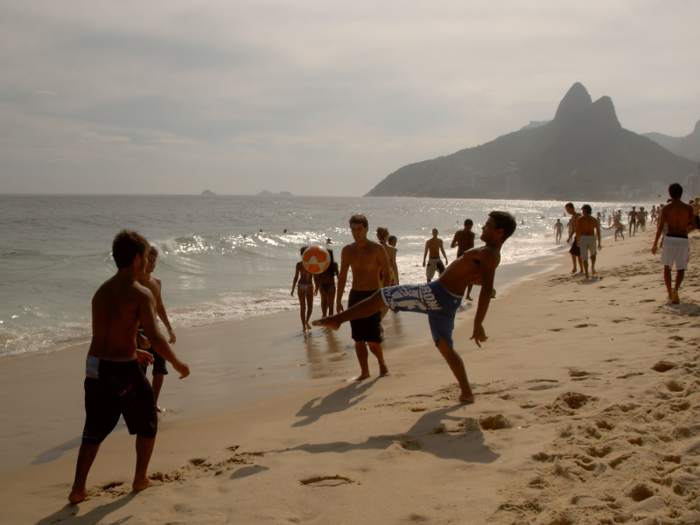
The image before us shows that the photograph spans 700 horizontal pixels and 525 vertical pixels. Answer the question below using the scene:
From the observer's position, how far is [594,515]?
2252 mm

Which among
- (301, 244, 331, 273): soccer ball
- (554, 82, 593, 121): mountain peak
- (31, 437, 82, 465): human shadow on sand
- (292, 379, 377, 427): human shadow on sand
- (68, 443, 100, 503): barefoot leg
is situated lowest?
(31, 437, 82, 465): human shadow on sand

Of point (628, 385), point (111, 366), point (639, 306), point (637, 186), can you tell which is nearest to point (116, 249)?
point (111, 366)

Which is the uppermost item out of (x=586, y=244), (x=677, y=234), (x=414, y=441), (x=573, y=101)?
(x=573, y=101)

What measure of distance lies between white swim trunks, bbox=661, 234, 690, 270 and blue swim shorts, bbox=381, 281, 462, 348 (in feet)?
16.2

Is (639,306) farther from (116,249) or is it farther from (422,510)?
(116,249)

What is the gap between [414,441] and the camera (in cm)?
333

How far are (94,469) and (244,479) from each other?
130cm

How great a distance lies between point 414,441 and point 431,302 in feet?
3.59

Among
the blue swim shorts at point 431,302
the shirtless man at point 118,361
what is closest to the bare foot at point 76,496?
the shirtless man at point 118,361

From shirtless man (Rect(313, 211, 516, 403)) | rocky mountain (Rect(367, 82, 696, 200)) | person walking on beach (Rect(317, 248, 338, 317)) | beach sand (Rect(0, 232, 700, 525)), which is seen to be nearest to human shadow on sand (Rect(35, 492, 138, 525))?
beach sand (Rect(0, 232, 700, 525))

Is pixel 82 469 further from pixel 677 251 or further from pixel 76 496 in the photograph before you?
pixel 677 251

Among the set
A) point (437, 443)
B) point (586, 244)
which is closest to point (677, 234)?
point (586, 244)

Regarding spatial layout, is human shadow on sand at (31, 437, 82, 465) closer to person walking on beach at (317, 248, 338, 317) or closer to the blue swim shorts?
the blue swim shorts

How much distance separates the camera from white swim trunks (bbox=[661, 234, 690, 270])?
717cm
